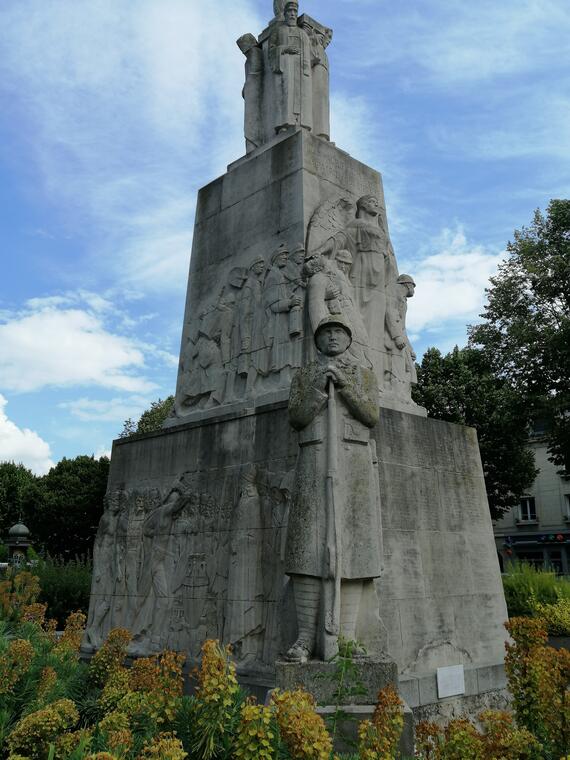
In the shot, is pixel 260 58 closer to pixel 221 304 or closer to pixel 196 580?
pixel 221 304

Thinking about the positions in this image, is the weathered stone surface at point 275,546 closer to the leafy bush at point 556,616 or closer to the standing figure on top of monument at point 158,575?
the standing figure on top of monument at point 158,575

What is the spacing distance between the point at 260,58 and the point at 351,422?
30.7ft

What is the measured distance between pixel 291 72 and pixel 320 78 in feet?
2.62

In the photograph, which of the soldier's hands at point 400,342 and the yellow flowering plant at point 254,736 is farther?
the soldier's hands at point 400,342

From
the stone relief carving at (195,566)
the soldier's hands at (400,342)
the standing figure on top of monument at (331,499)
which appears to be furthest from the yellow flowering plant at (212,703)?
the soldier's hands at (400,342)

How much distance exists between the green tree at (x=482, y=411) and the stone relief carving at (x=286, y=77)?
17.8m

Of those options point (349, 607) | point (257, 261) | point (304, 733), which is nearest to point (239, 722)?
point (304, 733)

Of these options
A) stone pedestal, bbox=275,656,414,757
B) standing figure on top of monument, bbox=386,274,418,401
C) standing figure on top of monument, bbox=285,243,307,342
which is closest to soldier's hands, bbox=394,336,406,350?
standing figure on top of monument, bbox=386,274,418,401

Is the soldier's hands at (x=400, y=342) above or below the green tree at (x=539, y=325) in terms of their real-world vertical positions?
below

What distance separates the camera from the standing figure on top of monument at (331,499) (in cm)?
638

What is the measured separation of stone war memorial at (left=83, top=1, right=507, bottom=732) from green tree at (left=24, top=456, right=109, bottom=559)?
28358 millimetres

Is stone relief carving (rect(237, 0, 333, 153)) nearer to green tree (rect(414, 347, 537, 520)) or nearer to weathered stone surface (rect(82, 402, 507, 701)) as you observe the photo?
weathered stone surface (rect(82, 402, 507, 701))

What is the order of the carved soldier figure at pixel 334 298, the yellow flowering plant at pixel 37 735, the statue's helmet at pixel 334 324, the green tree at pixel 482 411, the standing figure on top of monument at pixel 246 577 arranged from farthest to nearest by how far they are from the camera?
1. the green tree at pixel 482 411
2. the carved soldier figure at pixel 334 298
3. the standing figure on top of monument at pixel 246 577
4. the statue's helmet at pixel 334 324
5. the yellow flowering plant at pixel 37 735

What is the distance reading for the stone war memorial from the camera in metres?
6.73
